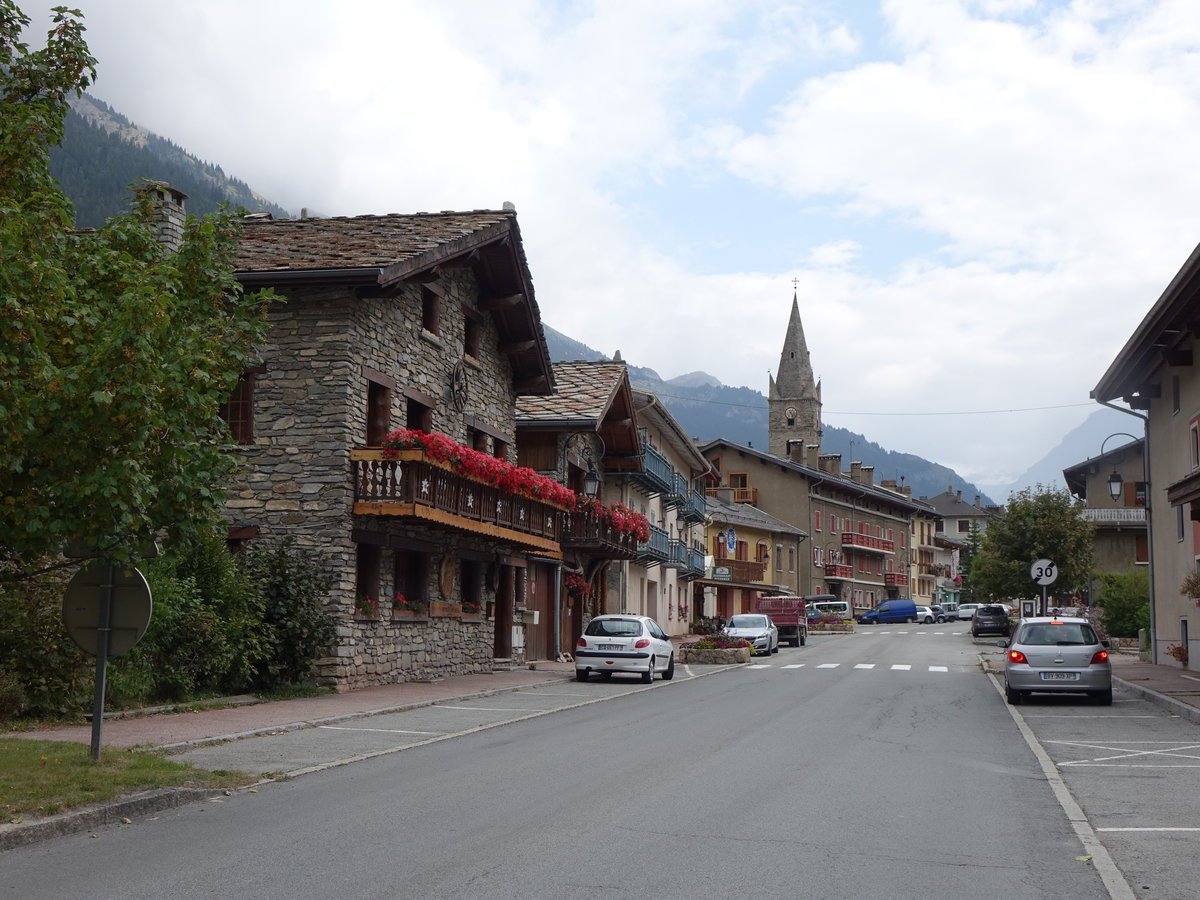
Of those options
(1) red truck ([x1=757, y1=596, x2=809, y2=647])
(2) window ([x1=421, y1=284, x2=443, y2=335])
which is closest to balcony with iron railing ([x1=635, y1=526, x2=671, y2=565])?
(1) red truck ([x1=757, y1=596, x2=809, y2=647])

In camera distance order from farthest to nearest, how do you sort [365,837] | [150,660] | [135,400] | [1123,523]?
[1123,523]
[150,660]
[135,400]
[365,837]

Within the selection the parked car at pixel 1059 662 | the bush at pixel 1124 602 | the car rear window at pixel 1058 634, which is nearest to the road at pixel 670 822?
the parked car at pixel 1059 662

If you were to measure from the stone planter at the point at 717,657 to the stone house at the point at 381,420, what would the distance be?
926cm

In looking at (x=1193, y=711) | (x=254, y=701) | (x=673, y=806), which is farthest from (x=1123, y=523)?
(x=673, y=806)

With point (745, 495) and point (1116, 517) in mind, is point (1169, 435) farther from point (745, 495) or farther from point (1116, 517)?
point (745, 495)

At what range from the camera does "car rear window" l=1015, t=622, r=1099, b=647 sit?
2130 cm

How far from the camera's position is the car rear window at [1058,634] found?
→ 838 inches

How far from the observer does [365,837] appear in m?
8.34

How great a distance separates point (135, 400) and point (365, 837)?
350cm

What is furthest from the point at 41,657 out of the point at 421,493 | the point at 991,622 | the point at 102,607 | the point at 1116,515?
the point at 1116,515

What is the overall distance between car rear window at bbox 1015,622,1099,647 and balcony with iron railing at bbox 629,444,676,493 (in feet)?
66.7

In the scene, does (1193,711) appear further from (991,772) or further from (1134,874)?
(1134,874)

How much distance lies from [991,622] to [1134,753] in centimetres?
4325

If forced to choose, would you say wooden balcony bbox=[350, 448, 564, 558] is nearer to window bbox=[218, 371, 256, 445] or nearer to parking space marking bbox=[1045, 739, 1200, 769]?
window bbox=[218, 371, 256, 445]
